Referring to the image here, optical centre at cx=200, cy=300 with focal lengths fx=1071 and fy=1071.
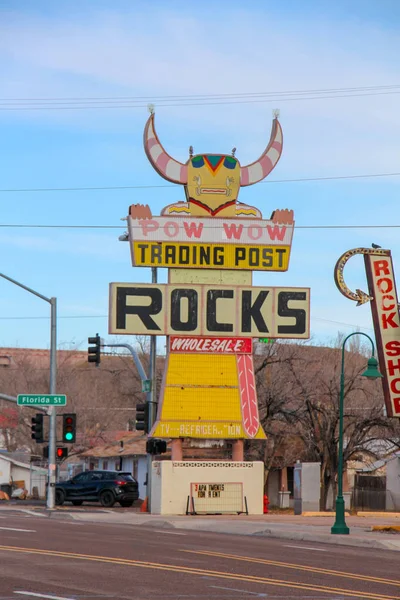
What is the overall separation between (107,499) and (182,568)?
33946mm

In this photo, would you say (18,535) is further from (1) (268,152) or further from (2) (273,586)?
(1) (268,152)

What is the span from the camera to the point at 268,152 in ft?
147

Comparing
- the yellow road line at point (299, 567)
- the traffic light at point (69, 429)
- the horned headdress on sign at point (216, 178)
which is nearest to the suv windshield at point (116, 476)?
the traffic light at point (69, 429)

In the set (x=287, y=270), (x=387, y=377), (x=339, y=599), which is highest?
(x=287, y=270)

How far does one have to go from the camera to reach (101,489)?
51.8m

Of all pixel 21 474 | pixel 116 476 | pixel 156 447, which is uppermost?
pixel 21 474

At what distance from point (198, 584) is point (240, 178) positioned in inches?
1190

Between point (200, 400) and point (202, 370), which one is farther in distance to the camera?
point (202, 370)

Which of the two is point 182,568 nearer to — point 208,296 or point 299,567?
point 299,567

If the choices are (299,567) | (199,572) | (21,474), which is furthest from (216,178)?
(21,474)

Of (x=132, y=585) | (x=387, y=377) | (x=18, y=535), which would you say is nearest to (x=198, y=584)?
(x=132, y=585)

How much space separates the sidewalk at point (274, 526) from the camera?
2792cm

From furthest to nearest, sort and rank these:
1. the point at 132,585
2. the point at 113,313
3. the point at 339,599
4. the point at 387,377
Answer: the point at 113,313 → the point at 387,377 → the point at 132,585 → the point at 339,599

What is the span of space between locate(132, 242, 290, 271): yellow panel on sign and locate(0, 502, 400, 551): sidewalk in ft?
33.0
